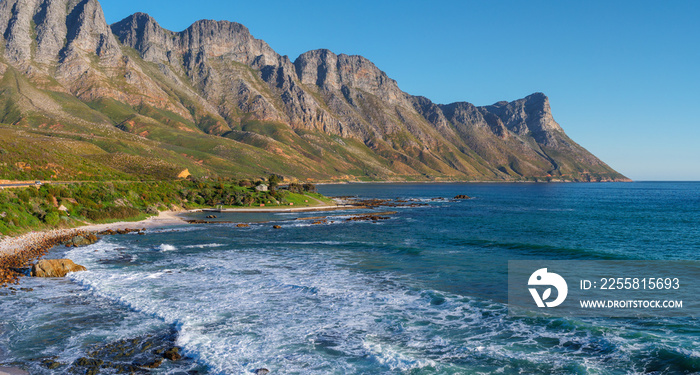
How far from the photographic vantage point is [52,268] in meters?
27.0

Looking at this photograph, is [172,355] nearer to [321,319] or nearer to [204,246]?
[321,319]

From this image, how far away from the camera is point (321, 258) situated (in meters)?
36.4

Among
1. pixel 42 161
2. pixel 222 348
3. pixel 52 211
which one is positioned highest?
pixel 42 161

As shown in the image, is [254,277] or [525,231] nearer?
[254,277]

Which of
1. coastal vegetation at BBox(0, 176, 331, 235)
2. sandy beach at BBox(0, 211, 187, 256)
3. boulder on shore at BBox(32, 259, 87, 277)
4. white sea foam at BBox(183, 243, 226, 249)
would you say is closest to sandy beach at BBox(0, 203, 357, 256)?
sandy beach at BBox(0, 211, 187, 256)

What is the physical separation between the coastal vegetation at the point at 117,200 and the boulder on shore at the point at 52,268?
681 inches

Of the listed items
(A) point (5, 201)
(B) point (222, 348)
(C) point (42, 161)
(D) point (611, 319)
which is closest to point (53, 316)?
(B) point (222, 348)

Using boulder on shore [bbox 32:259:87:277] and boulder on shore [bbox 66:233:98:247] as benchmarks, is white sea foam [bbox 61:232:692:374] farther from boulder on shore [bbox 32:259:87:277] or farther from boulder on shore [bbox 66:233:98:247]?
boulder on shore [bbox 66:233:98:247]

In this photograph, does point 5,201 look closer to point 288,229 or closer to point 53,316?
point 288,229

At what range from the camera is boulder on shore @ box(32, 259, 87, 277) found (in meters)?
26.5

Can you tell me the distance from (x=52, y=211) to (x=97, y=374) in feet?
155

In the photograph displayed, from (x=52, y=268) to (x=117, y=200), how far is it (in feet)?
148

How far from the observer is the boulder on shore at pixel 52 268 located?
2647 cm

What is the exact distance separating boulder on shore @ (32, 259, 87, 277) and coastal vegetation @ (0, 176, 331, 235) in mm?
17298
